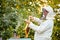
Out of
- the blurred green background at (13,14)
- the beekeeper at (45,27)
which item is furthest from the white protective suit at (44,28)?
the blurred green background at (13,14)

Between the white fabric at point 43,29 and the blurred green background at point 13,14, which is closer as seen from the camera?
the white fabric at point 43,29

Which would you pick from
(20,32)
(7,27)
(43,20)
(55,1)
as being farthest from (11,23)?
(55,1)

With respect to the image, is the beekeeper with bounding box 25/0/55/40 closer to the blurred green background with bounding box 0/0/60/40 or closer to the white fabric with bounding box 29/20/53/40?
the white fabric with bounding box 29/20/53/40

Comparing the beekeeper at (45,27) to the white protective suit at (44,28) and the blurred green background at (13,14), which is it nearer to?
the white protective suit at (44,28)

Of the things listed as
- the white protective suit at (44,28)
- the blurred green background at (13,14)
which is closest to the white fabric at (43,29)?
the white protective suit at (44,28)

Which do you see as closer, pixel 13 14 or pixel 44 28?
pixel 44 28

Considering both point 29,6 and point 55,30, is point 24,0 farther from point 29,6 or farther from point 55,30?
point 55,30

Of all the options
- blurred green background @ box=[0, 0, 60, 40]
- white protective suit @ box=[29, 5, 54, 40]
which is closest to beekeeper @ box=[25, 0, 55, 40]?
white protective suit @ box=[29, 5, 54, 40]

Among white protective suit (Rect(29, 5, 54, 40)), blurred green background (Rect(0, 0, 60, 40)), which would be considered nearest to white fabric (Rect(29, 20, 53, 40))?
white protective suit (Rect(29, 5, 54, 40))

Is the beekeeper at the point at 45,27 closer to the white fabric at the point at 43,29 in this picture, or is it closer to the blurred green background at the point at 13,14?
the white fabric at the point at 43,29

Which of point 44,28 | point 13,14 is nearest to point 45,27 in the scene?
point 44,28

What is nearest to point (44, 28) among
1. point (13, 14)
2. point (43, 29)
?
point (43, 29)

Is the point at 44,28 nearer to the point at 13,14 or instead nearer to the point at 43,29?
the point at 43,29

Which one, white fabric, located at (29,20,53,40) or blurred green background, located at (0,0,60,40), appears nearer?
white fabric, located at (29,20,53,40)
